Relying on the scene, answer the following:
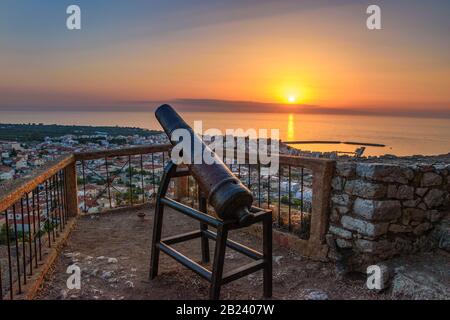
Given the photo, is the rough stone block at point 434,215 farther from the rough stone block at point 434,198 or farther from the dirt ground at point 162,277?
the dirt ground at point 162,277

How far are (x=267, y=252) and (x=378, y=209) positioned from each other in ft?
4.60

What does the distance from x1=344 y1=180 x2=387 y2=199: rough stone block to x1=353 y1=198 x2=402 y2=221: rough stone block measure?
63 millimetres

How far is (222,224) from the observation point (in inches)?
104

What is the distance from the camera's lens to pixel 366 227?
358 cm

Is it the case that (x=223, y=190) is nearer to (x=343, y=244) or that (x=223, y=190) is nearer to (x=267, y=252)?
(x=267, y=252)

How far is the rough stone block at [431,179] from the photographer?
12.2 ft

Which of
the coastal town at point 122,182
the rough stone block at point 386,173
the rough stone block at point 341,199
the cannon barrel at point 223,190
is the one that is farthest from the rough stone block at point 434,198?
the cannon barrel at point 223,190

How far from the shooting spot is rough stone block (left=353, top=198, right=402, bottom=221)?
3.52 meters

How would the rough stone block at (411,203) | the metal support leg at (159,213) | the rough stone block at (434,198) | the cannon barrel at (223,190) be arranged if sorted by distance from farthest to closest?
the rough stone block at (434,198) → the rough stone block at (411,203) → the metal support leg at (159,213) → the cannon barrel at (223,190)

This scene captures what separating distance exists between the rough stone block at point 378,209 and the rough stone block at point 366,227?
0.22 feet

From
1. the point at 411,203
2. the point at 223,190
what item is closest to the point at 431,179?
the point at 411,203

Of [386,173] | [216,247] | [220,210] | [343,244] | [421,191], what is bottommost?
[343,244]
